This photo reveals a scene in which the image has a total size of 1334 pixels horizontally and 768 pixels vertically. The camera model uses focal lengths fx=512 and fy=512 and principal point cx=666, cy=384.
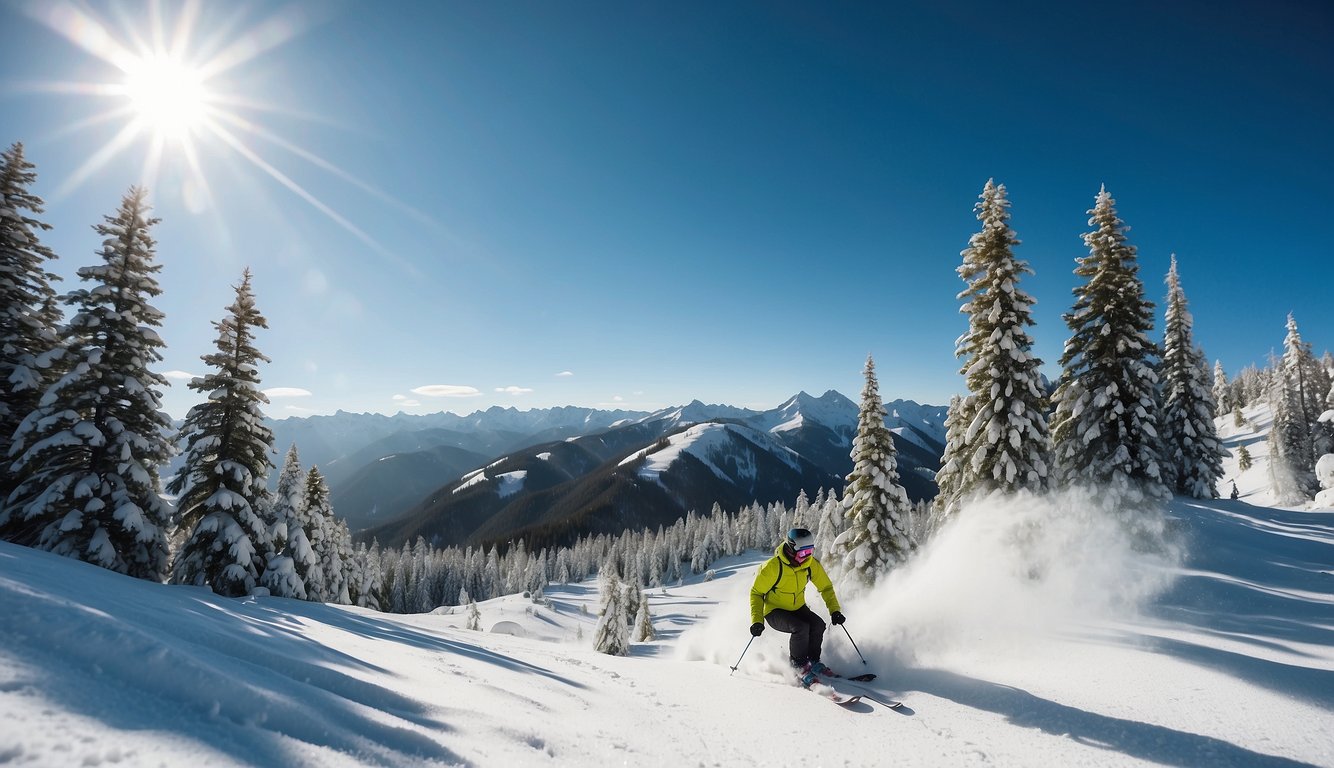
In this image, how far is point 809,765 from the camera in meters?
4.91

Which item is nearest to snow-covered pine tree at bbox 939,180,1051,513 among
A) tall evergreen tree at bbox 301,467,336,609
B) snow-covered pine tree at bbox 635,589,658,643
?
→ tall evergreen tree at bbox 301,467,336,609

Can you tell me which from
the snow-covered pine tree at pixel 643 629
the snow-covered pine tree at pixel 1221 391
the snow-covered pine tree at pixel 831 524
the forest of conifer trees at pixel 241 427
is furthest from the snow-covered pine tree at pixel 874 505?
the snow-covered pine tree at pixel 1221 391

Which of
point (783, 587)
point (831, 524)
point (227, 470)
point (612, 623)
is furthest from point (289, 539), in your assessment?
point (831, 524)

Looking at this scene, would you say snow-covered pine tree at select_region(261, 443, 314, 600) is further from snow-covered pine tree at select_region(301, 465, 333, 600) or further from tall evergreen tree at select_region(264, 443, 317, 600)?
snow-covered pine tree at select_region(301, 465, 333, 600)

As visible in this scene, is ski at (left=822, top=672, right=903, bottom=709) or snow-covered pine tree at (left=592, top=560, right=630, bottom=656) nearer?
ski at (left=822, top=672, right=903, bottom=709)

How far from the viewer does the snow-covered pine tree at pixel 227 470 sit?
17391 mm

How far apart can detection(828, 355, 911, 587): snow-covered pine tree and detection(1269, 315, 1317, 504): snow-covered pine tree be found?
40.8m

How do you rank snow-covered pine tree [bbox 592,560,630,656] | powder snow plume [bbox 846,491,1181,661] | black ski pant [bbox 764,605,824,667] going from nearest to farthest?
black ski pant [bbox 764,605,824,667] < powder snow plume [bbox 846,491,1181,661] < snow-covered pine tree [bbox 592,560,630,656]

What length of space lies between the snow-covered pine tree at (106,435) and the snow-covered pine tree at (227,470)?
116 centimetres

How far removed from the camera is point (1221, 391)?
9094 cm

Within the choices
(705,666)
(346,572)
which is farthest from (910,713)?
(346,572)

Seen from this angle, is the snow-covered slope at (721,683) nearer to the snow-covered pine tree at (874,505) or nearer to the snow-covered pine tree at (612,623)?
the snow-covered pine tree at (874,505)

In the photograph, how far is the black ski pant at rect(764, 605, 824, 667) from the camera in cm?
740

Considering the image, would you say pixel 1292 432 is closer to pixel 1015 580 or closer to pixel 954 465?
pixel 954 465
